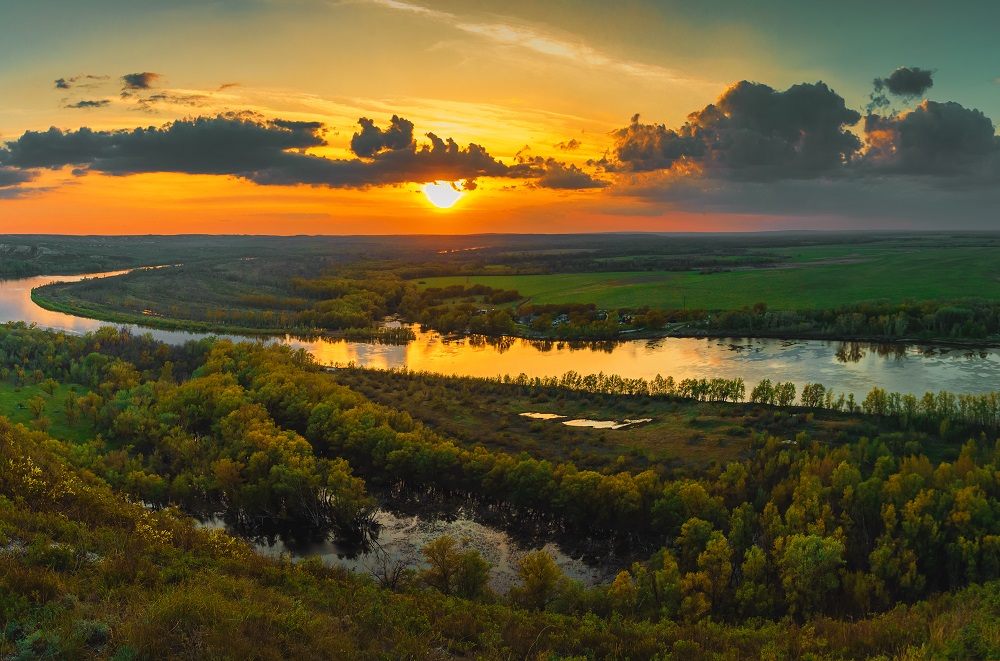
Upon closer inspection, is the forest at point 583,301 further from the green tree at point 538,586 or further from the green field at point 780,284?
the green tree at point 538,586

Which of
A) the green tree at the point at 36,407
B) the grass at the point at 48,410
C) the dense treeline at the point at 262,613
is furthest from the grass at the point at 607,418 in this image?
the green tree at the point at 36,407

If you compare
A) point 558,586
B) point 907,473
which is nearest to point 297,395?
point 558,586

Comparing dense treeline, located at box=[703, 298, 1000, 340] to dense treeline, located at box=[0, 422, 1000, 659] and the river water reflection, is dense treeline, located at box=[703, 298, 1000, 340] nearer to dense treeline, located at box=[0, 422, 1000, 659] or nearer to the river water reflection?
the river water reflection

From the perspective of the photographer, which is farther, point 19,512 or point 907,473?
point 907,473

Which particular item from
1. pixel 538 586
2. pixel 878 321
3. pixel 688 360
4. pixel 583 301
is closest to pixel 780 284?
pixel 878 321

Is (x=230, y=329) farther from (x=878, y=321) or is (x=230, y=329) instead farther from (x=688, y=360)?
(x=878, y=321)

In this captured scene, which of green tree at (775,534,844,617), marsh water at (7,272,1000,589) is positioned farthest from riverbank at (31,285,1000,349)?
green tree at (775,534,844,617)

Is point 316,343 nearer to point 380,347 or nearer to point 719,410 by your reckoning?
point 380,347
